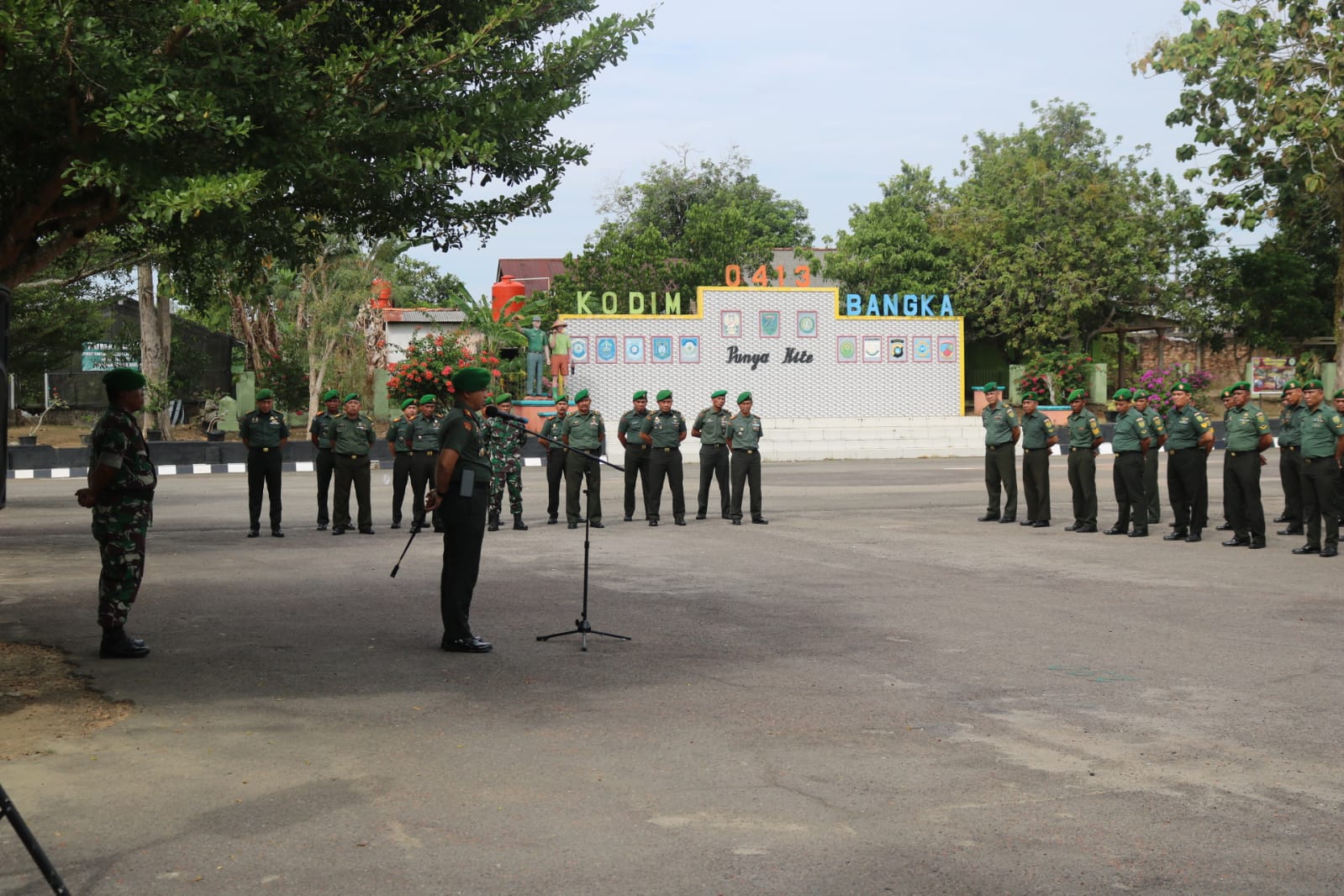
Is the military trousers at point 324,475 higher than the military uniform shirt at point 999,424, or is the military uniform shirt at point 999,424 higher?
the military uniform shirt at point 999,424

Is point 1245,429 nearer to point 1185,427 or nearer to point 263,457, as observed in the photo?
point 1185,427

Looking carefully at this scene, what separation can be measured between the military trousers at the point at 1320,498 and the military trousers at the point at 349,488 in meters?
11.5

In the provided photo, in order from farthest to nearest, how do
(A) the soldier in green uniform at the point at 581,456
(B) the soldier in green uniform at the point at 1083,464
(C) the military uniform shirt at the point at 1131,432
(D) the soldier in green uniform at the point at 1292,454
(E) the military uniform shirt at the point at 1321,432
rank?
(A) the soldier in green uniform at the point at 581,456, (B) the soldier in green uniform at the point at 1083,464, (C) the military uniform shirt at the point at 1131,432, (D) the soldier in green uniform at the point at 1292,454, (E) the military uniform shirt at the point at 1321,432

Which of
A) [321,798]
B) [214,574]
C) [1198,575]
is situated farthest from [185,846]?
[1198,575]

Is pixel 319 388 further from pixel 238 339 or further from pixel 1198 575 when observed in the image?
pixel 1198 575

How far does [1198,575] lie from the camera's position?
12.5 metres

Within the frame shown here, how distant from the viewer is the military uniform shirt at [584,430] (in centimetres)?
1838

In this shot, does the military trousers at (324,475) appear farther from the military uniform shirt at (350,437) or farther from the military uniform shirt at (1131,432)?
the military uniform shirt at (1131,432)

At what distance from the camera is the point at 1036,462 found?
18328 millimetres

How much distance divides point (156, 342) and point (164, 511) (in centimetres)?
1747

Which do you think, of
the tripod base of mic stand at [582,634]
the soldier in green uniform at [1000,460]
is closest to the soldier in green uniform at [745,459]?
the soldier in green uniform at [1000,460]

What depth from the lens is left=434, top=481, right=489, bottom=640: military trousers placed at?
28.6 ft

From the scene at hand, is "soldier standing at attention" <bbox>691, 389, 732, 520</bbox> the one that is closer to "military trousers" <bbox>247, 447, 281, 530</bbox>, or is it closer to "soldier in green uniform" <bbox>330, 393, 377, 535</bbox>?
"soldier in green uniform" <bbox>330, 393, 377, 535</bbox>

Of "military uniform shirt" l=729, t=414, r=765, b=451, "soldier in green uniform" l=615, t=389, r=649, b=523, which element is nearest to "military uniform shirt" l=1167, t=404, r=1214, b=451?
"military uniform shirt" l=729, t=414, r=765, b=451
